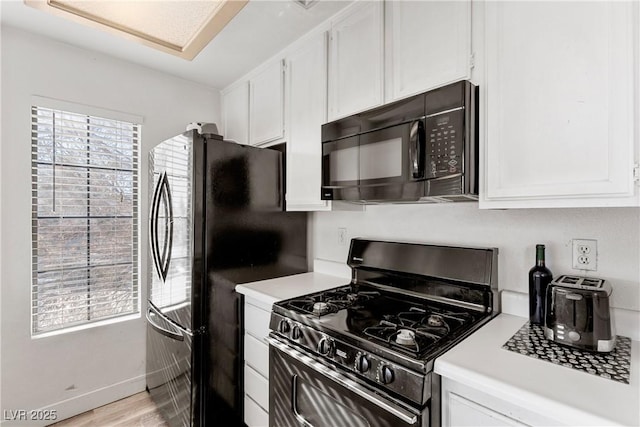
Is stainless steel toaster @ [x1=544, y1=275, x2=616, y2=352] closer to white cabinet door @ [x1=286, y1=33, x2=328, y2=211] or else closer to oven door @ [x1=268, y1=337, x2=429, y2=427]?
oven door @ [x1=268, y1=337, x2=429, y2=427]

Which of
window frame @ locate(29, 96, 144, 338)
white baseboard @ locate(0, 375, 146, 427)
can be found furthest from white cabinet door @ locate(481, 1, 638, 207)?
white baseboard @ locate(0, 375, 146, 427)

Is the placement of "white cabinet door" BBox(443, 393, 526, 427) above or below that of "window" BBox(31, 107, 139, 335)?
below

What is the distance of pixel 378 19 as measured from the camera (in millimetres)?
1544

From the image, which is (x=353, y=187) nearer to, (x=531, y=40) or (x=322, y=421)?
(x=531, y=40)

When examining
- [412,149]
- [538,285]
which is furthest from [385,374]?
[412,149]

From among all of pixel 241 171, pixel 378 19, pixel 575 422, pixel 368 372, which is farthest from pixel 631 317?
pixel 241 171

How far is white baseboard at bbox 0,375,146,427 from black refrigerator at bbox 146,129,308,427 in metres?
0.35

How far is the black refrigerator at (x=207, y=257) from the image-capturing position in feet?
5.82

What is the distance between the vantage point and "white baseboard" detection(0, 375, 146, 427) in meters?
2.02

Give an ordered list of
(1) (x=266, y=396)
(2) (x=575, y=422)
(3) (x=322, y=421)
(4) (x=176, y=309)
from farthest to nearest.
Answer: (4) (x=176, y=309) → (1) (x=266, y=396) → (3) (x=322, y=421) → (2) (x=575, y=422)

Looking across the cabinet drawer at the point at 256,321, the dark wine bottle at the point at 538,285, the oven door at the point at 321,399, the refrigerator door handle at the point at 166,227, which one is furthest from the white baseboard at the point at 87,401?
the dark wine bottle at the point at 538,285

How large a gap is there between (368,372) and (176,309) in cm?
134

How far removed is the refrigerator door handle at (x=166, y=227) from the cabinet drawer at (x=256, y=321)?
0.60 meters

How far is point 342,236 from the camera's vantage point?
6.98 ft
